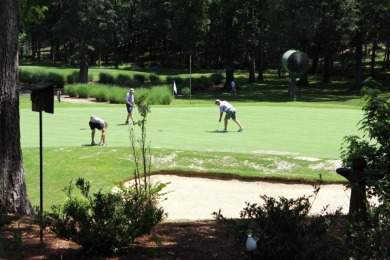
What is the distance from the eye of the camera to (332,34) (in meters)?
49.5

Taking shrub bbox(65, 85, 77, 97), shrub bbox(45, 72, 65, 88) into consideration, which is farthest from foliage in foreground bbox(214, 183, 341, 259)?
shrub bbox(45, 72, 65, 88)

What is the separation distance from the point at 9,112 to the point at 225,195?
7.00 meters

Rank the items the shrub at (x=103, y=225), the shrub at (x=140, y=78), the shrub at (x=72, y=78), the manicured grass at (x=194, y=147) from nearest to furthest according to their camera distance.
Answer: the shrub at (x=103, y=225), the manicured grass at (x=194, y=147), the shrub at (x=140, y=78), the shrub at (x=72, y=78)

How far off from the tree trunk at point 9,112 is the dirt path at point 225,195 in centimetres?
456

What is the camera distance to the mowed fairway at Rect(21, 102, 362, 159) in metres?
18.3

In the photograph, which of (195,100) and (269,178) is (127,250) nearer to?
(269,178)

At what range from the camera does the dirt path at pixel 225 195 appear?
1305 centimetres

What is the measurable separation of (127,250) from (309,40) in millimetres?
48479

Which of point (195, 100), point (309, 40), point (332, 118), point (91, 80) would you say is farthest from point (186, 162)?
point (91, 80)

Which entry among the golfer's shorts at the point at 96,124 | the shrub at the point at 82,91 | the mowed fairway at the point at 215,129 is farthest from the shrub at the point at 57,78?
the golfer's shorts at the point at 96,124

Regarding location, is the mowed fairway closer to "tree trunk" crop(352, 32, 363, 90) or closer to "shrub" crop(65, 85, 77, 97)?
"shrub" crop(65, 85, 77, 97)

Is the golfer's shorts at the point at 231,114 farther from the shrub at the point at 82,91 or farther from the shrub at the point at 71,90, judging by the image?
the shrub at the point at 71,90

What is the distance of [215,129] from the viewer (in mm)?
22688

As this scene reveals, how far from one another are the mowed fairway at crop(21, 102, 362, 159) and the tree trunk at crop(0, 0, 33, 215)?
5.39 meters
